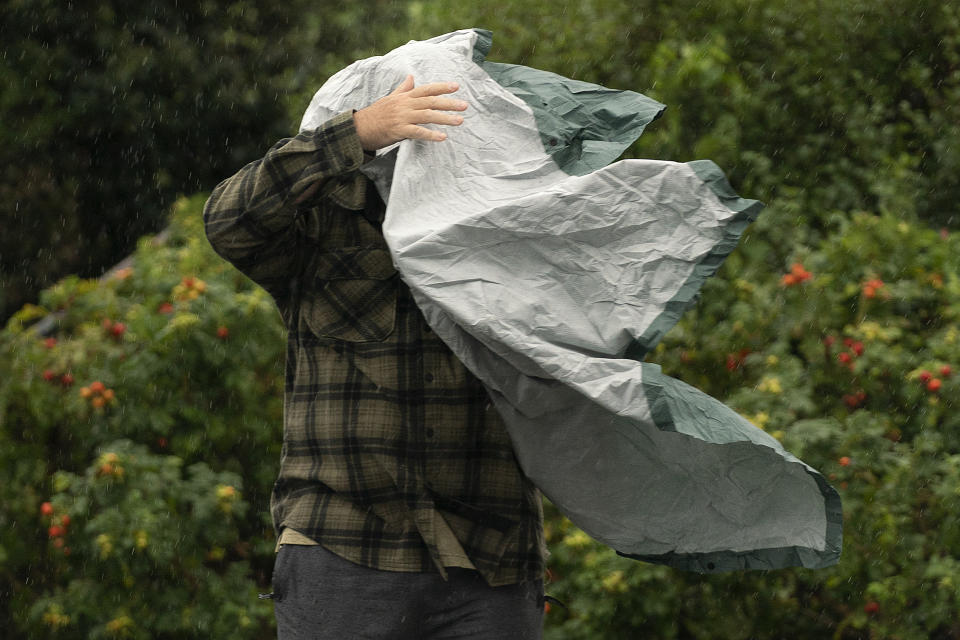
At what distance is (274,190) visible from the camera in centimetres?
199

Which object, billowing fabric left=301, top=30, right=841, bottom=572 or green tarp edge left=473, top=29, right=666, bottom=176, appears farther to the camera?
green tarp edge left=473, top=29, right=666, bottom=176

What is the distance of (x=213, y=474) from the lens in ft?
12.7

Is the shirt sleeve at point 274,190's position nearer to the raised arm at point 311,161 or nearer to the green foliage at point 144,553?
the raised arm at point 311,161

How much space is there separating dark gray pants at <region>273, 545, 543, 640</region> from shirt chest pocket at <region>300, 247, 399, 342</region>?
437mm

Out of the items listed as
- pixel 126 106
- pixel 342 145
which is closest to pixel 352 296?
pixel 342 145

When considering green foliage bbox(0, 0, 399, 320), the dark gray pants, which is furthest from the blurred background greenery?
A: green foliage bbox(0, 0, 399, 320)

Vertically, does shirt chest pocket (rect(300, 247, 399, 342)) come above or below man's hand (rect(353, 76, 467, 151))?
below

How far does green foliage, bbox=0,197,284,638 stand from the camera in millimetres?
3670

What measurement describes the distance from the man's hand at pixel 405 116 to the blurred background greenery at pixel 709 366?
1732 millimetres

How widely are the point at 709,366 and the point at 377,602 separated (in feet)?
6.98

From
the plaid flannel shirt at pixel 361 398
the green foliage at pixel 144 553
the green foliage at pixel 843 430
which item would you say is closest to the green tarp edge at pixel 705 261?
the plaid flannel shirt at pixel 361 398

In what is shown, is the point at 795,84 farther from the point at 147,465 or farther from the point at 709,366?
the point at 147,465

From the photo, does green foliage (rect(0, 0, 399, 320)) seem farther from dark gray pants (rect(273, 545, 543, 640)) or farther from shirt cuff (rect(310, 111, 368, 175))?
dark gray pants (rect(273, 545, 543, 640))

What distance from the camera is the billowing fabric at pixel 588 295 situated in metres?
1.98
